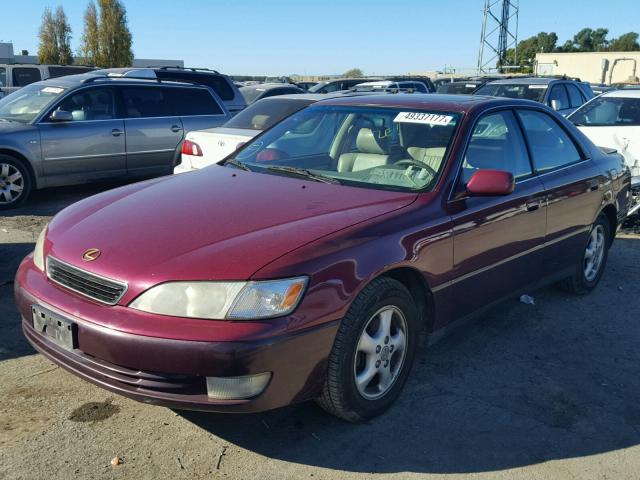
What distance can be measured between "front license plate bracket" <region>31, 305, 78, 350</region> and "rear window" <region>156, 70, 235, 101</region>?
10.2m

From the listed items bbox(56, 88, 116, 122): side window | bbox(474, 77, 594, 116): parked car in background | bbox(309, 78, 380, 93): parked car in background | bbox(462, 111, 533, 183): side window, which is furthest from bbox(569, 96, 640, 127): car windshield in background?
bbox(309, 78, 380, 93): parked car in background

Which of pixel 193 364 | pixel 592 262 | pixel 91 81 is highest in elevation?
pixel 91 81

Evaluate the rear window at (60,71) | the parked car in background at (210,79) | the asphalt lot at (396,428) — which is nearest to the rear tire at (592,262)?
the asphalt lot at (396,428)

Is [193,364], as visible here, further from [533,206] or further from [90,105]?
[90,105]

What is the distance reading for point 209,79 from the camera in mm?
12953

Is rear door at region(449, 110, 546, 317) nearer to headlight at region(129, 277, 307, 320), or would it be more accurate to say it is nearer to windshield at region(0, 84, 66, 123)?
headlight at region(129, 277, 307, 320)

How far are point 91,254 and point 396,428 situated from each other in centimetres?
175

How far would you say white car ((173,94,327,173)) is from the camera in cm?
761

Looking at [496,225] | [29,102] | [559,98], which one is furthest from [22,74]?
[496,225]

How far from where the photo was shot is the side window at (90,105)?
891 centimetres

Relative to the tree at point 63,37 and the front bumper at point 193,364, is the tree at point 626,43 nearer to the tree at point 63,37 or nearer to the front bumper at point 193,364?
the tree at point 63,37

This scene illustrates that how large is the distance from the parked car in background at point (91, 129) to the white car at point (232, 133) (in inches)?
29.9

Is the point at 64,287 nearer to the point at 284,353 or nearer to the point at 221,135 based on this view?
the point at 284,353

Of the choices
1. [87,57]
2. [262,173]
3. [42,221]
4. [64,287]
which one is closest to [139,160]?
[42,221]
